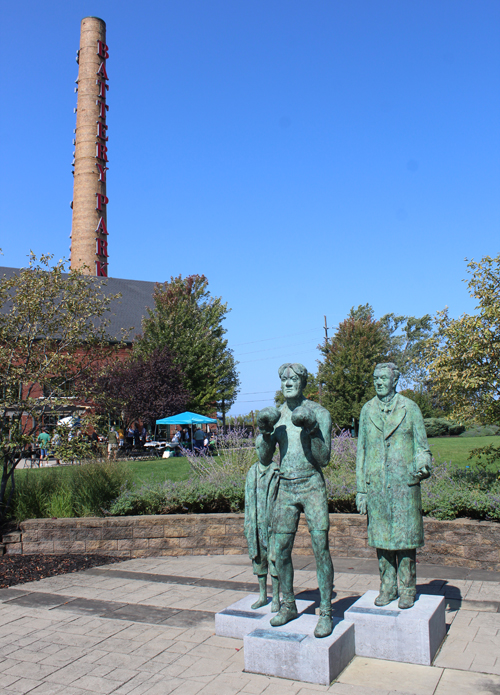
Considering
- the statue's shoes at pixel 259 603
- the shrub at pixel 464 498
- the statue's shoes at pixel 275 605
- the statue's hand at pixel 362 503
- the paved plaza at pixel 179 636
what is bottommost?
the paved plaza at pixel 179 636

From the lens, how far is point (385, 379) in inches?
198

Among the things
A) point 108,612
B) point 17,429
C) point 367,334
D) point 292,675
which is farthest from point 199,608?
point 367,334

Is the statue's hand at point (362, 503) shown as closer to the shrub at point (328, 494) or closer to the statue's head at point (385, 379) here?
the statue's head at point (385, 379)

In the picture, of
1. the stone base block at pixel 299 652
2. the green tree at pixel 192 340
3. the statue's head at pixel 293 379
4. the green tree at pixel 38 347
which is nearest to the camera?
the stone base block at pixel 299 652

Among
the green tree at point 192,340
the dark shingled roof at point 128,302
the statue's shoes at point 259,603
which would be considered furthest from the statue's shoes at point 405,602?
the dark shingled roof at point 128,302

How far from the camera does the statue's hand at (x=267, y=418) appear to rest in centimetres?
431

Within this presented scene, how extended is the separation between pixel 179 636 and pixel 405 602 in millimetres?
2014

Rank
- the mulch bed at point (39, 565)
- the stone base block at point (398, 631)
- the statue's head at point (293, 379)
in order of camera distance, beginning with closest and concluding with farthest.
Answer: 1. the stone base block at point (398, 631)
2. the statue's head at point (293, 379)
3. the mulch bed at point (39, 565)

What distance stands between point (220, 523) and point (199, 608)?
99.8 inches

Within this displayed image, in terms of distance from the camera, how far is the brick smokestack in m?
44.4

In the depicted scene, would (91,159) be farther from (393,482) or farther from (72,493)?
(393,482)

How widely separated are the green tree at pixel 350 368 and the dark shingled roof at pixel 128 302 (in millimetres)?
13029

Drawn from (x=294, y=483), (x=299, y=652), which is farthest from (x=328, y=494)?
(x=299, y=652)

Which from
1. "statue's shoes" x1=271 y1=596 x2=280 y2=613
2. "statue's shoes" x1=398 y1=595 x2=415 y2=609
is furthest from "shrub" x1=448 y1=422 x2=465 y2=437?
"statue's shoes" x1=271 y1=596 x2=280 y2=613
